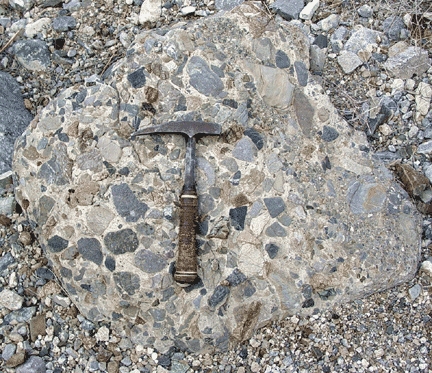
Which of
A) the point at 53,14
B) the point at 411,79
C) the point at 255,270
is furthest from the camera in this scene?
the point at 53,14

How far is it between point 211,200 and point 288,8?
1917 mm

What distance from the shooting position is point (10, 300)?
4.38 m

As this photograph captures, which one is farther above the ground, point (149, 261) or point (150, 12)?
point (150, 12)

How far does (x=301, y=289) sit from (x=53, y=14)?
3.23 meters

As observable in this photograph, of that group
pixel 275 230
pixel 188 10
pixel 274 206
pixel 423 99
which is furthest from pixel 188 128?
pixel 423 99

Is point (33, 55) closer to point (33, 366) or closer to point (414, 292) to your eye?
point (33, 366)

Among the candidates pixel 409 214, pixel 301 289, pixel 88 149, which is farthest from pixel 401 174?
pixel 88 149

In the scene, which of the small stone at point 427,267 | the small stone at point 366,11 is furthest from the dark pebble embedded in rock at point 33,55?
the small stone at point 427,267

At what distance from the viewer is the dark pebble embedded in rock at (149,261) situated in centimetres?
425

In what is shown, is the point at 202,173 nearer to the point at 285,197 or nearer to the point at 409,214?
the point at 285,197

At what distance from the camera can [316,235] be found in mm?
4379

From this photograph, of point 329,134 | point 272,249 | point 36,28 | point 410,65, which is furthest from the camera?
point 36,28

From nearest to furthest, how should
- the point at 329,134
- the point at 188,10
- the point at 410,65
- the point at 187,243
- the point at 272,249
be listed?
the point at 187,243, the point at 272,249, the point at 329,134, the point at 410,65, the point at 188,10

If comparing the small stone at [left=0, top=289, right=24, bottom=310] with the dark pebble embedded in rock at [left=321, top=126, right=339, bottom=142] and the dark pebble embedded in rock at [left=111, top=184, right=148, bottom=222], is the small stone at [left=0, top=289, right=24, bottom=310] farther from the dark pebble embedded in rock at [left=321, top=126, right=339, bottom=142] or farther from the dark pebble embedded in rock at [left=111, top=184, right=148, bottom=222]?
the dark pebble embedded in rock at [left=321, top=126, right=339, bottom=142]
